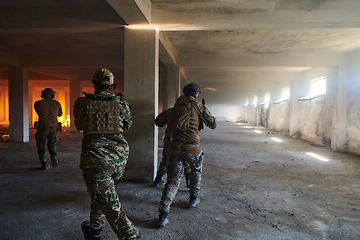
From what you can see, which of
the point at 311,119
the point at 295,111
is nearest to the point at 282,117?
the point at 295,111

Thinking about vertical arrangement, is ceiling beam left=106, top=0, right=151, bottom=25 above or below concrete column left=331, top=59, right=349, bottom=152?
above

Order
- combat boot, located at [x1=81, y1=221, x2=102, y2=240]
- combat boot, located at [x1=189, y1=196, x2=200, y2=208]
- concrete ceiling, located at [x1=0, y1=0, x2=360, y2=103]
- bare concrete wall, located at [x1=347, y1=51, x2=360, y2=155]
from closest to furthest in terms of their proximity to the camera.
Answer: combat boot, located at [x1=81, y1=221, x2=102, y2=240] < combat boot, located at [x1=189, y1=196, x2=200, y2=208] < concrete ceiling, located at [x1=0, y1=0, x2=360, y2=103] < bare concrete wall, located at [x1=347, y1=51, x2=360, y2=155]

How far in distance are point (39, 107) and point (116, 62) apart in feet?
14.0

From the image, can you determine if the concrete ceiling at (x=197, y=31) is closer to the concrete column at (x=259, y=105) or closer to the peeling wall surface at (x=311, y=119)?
the peeling wall surface at (x=311, y=119)

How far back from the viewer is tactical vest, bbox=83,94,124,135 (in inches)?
79.6

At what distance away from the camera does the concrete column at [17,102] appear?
28.4ft

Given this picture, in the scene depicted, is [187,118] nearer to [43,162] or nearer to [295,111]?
[43,162]

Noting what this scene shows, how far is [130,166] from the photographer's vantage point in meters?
4.09

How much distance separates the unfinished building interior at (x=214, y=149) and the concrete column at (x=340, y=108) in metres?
0.03

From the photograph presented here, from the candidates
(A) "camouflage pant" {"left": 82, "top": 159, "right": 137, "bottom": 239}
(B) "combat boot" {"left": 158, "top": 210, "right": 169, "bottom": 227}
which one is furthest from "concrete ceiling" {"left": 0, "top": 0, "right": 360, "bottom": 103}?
(B) "combat boot" {"left": 158, "top": 210, "right": 169, "bottom": 227}

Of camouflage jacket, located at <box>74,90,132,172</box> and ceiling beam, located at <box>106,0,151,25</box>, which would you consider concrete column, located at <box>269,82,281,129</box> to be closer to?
ceiling beam, located at <box>106,0,151,25</box>

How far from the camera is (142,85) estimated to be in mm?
3980

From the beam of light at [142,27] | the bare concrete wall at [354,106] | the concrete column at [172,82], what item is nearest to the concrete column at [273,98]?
the bare concrete wall at [354,106]

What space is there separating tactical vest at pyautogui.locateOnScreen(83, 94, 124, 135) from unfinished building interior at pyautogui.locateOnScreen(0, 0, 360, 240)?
3.92ft
